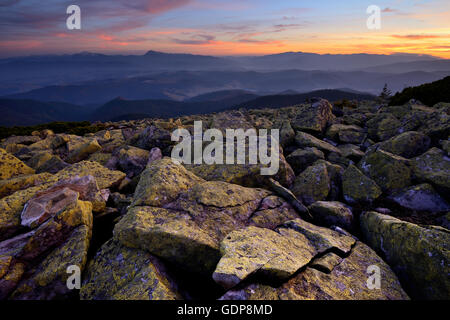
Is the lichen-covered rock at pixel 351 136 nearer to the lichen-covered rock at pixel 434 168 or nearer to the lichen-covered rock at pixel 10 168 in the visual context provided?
the lichen-covered rock at pixel 434 168

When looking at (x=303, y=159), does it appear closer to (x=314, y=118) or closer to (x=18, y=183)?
(x=314, y=118)

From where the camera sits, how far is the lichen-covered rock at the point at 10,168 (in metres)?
10.9

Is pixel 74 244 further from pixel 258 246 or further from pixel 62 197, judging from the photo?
pixel 258 246

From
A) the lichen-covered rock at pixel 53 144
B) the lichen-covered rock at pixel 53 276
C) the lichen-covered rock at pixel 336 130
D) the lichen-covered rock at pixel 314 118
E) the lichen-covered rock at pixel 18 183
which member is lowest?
the lichen-covered rock at pixel 53 276

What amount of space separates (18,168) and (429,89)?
34534 mm

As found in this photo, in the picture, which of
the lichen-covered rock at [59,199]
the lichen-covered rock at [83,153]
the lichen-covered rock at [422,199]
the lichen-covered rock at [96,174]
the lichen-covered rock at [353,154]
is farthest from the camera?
the lichen-covered rock at [83,153]

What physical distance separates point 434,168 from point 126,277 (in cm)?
1087

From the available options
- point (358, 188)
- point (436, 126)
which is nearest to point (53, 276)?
point (358, 188)

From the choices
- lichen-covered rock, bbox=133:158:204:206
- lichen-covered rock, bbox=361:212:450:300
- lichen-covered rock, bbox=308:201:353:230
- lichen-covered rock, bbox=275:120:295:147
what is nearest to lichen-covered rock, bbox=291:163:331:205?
lichen-covered rock, bbox=308:201:353:230

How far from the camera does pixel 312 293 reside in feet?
14.5

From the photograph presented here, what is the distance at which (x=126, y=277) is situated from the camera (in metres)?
5.10

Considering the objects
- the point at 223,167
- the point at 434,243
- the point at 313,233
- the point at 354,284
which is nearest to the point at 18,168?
the point at 223,167

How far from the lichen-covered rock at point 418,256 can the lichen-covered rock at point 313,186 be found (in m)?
2.59

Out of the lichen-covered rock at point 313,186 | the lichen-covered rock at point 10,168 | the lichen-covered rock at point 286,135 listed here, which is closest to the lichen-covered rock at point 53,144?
the lichen-covered rock at point 10,168
